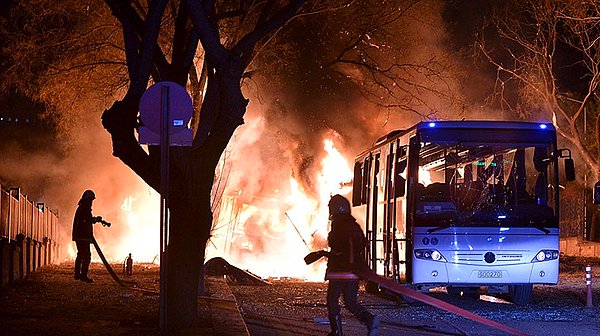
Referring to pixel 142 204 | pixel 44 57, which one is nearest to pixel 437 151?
pixel 44 57

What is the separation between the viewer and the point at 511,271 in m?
16.4

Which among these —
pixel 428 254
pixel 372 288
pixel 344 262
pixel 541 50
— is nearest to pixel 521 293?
pixel 428 254

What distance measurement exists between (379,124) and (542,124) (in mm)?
18859

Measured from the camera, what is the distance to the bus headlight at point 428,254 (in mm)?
16438

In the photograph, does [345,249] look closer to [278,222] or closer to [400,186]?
[400,186]

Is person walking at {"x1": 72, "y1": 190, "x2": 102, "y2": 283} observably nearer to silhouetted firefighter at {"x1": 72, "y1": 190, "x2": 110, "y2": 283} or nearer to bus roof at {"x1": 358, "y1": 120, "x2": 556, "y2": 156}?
silhouetted firefighter at {"x1": 72, "y1": 190, "x2": 110, "y2": 283}

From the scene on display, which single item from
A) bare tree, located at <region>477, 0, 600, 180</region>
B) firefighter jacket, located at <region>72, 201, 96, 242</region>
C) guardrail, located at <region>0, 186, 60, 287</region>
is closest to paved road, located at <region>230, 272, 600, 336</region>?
firefighter jacket, located at <region>72, 201, 96, 242</region>

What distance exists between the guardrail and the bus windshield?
7613 mm

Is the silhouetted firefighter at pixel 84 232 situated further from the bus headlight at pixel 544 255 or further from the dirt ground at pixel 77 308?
the bus headlight at pixel 544 255

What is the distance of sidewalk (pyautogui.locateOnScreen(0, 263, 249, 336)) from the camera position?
11391 mm

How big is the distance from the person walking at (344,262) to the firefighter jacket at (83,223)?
9749 mm

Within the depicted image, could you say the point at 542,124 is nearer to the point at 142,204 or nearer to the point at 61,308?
the point at 61,308

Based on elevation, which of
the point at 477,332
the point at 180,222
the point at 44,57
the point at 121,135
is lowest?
the point at 477,332

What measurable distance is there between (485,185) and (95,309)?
7055 millimetres
